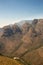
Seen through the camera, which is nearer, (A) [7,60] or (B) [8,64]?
(B) [8,64]

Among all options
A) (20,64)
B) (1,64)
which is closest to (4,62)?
(1,64)

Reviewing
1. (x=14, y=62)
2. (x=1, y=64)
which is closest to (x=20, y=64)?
(x=14, y=62)

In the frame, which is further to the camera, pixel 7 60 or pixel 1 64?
pixel 7 60

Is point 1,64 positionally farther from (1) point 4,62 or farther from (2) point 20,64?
(2) point 20,64

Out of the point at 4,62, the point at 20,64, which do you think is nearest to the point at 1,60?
the point at 4,62

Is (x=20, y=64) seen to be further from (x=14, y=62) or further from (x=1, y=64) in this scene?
(x=1, y=64)
